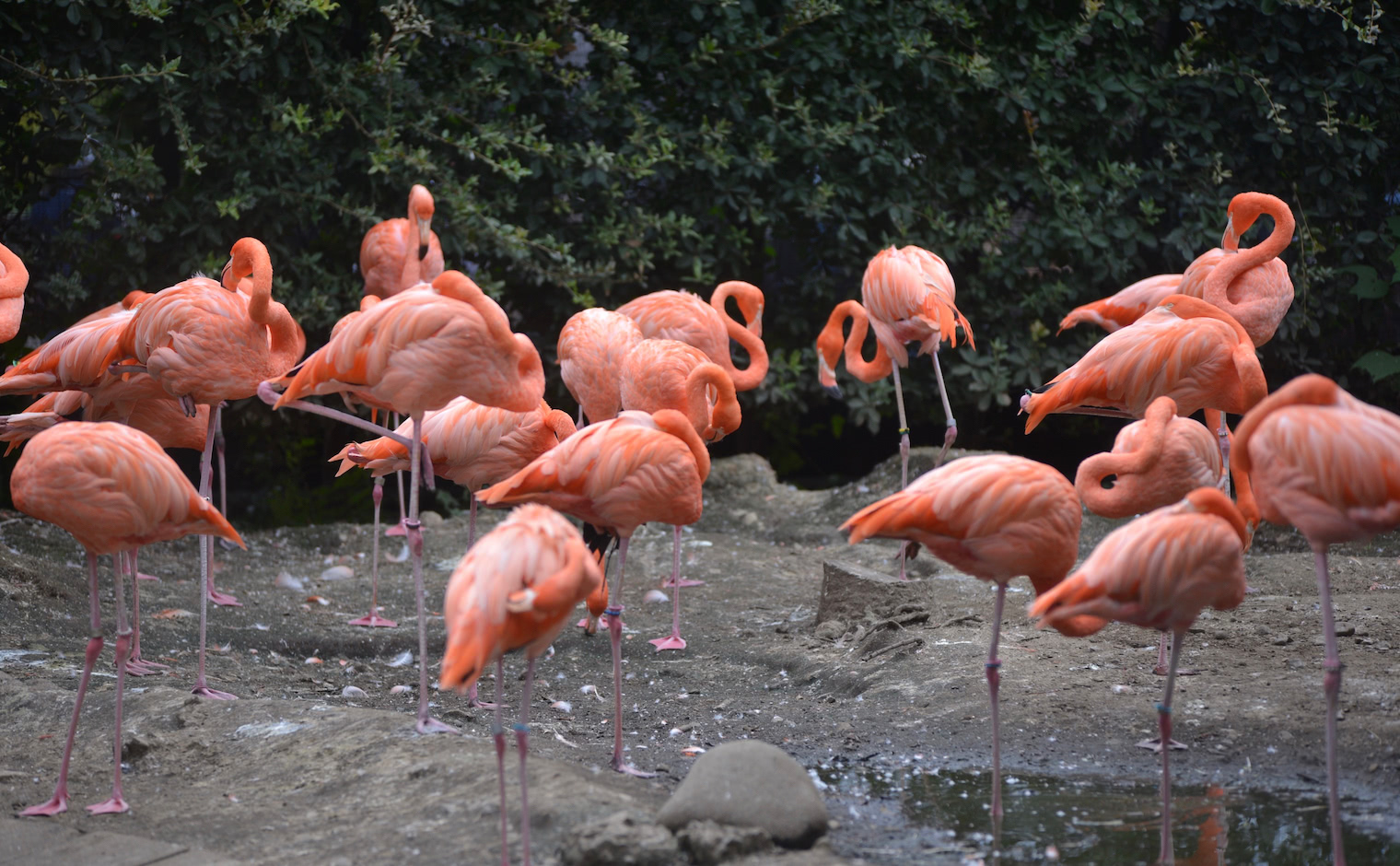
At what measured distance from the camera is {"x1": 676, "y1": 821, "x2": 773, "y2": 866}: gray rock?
2.54 meters

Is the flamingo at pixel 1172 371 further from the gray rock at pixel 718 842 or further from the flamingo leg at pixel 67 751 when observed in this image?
the flamingo leg at pixel 67 751

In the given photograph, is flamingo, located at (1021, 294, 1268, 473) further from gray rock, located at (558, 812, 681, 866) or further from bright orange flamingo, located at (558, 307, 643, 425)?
gray rock, located at (558, 812, 681, 866)

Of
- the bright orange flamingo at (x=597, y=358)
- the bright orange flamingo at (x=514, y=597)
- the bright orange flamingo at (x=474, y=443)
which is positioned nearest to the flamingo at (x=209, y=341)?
the bright orange flamingo at (x=474, y=443)

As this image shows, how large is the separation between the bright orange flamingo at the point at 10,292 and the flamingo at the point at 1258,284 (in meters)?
5.15

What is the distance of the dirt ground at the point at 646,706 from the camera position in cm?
295

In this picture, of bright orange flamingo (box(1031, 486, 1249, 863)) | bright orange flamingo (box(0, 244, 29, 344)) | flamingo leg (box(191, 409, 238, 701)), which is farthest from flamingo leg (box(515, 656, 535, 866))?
bright orange flamingo (box(0, 244, 29, 344))

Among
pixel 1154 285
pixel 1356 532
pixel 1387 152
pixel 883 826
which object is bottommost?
pixel 883 826

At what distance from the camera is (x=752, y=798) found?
2.70m

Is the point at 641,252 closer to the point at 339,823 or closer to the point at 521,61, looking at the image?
the point at 521,61

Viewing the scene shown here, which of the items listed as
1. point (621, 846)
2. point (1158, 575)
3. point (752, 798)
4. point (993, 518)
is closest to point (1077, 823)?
point (1158, 575)

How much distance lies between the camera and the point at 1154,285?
596 cm

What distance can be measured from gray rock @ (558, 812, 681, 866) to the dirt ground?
5cm

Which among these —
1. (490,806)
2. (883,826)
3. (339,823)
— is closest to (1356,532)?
(883,826)

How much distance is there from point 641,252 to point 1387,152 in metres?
4.65
